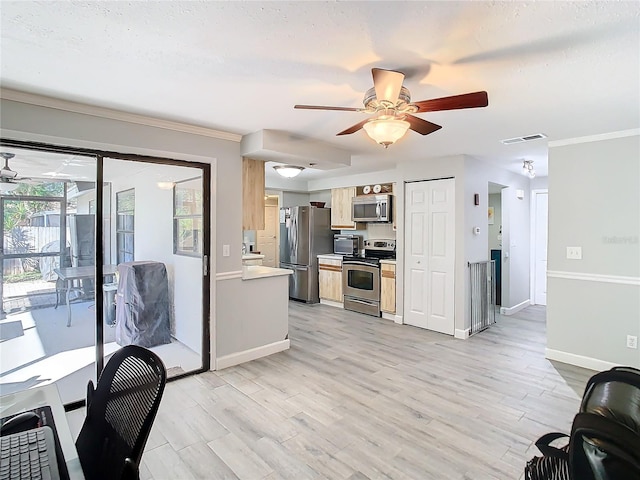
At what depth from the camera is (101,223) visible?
2959 millimetres

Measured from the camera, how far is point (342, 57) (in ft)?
6.37

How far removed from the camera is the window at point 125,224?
10.4ft

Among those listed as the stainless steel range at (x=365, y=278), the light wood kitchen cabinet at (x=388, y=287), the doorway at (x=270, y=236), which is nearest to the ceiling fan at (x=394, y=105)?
the light wood kitchen cabinet at (x=388, y=287)

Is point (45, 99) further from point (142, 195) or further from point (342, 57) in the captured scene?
point (342, 57)

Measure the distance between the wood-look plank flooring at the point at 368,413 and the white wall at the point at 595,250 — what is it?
344mm

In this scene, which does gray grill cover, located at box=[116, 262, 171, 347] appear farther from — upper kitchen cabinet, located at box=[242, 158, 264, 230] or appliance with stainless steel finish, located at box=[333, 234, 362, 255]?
appliance with stainless steel finish, located at box=[333, 234, 362, 255]

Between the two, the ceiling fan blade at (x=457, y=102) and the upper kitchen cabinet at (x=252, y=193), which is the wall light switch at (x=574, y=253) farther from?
the upper kitchen cabinet at (x=252, y=193)

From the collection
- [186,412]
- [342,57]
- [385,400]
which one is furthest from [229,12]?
[385,400]

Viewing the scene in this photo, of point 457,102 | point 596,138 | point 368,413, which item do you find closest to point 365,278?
point 368,413

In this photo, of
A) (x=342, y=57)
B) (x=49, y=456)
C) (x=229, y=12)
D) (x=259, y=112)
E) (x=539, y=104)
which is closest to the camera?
→ (x=49, y=456)

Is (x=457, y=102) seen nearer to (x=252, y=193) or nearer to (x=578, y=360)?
(x=252, y=193)

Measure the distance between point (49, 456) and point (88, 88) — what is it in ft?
7.67

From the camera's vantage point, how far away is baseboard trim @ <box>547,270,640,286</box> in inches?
134

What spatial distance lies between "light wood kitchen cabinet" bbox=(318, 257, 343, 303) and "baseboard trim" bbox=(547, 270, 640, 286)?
10.8 feet
